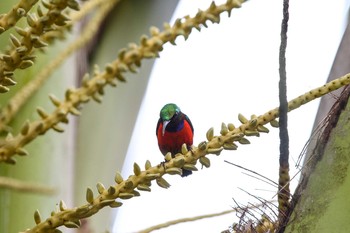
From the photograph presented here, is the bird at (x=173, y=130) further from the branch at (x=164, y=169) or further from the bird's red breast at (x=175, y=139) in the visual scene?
the branch at (x=164, y=169)

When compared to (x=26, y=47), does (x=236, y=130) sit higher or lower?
lower

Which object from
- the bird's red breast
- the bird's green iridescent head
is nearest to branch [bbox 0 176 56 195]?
the bird's red breast

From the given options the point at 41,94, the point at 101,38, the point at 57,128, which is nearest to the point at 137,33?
the point at 101,38

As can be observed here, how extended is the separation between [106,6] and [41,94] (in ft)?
1.93

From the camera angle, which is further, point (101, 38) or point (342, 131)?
point (101, 38)

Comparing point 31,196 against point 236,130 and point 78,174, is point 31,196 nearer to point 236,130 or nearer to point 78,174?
point 236,130

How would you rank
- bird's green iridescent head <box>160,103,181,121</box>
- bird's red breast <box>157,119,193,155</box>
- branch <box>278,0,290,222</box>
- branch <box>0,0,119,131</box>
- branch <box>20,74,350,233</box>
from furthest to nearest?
bird's green iridescent head <box>160,103,181,121</box> → bird's red breast <box>157,119,193,155</box> → branch <box>278,0,290,222</box> → branch <box>20,74,350,233</box> → branch <box>0,0,119,131</box>

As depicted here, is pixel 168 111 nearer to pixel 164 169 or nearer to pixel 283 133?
pixel 283 133

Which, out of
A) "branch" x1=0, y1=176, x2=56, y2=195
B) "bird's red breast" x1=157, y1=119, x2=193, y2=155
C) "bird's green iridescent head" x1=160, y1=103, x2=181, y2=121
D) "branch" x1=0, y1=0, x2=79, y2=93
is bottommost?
"branch" x1=0, y1=176, x2=56, y2=195

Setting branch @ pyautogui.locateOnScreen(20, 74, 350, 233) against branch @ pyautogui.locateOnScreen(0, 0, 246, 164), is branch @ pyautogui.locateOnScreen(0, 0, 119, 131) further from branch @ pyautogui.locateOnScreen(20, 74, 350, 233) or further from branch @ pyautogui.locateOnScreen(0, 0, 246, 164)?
branch @ pyautogui.locateOnScreen(20, 74, 350, 233)

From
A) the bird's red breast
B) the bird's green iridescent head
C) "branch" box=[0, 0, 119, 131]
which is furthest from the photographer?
the bird's green iridescent head

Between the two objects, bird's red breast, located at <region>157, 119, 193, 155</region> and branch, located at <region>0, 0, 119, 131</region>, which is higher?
bird's red breast, located at <region>157, 119, 193, 155</region>

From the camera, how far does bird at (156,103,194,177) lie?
6.82ft

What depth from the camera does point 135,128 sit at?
1.96 metres
